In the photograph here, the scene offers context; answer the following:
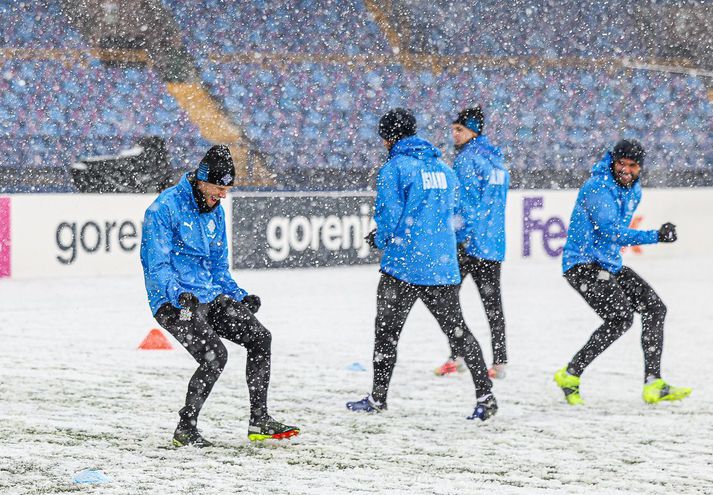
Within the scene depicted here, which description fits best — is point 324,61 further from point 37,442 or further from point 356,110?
point 37,442

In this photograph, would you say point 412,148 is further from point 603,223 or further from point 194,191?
point 194,191

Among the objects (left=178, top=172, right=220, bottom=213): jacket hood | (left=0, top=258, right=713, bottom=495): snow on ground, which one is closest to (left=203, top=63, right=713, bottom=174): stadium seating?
(left=0, top=258, right=713, bottom=495): snow on ground

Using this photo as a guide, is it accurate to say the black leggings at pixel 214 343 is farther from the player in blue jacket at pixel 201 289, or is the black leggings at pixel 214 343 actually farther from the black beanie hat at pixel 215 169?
the black beanie hat at pixel 215 169

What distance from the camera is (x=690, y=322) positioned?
11.3 metres

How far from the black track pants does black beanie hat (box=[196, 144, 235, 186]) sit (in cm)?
272

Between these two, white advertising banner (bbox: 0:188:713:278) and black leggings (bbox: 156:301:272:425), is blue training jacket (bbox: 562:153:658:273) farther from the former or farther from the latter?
white advertising banner (bbox: 0:188:713:278)

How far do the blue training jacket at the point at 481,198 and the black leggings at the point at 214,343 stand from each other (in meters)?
2.23

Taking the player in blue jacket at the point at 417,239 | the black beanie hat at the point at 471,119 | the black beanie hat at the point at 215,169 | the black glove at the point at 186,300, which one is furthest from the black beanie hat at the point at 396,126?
the black glove at the point at 186,300

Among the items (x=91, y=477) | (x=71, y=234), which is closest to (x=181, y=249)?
(x=91, y=477)

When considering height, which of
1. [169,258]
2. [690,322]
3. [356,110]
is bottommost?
[690,322]

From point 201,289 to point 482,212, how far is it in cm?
266

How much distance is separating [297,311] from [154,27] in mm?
9339

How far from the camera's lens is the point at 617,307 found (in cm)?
705

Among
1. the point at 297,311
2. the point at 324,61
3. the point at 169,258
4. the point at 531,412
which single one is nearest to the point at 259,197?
the point at 297,311
